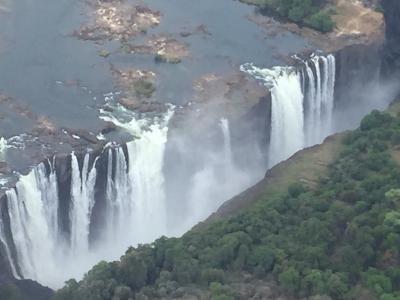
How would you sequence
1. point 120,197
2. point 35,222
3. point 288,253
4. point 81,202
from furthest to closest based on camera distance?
1. point 120,197
2. point 81,202
3. point 35,222
4. point 288,253

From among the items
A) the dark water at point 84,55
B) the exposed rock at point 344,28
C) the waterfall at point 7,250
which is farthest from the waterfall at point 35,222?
the exposed rock at point 344,28

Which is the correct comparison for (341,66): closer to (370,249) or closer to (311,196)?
(311,196)

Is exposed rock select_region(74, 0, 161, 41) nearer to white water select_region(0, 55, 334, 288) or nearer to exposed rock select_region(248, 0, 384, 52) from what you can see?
exposed rock select_region(248, 0, 384, 52)

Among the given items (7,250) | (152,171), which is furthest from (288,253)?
(7,250)

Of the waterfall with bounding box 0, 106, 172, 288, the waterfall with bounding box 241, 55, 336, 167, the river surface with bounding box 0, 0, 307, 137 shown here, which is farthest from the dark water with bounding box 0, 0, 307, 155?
the waterfall with bounding box 0, 106, 172, 288

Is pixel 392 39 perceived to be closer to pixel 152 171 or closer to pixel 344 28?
pixel 344 28
